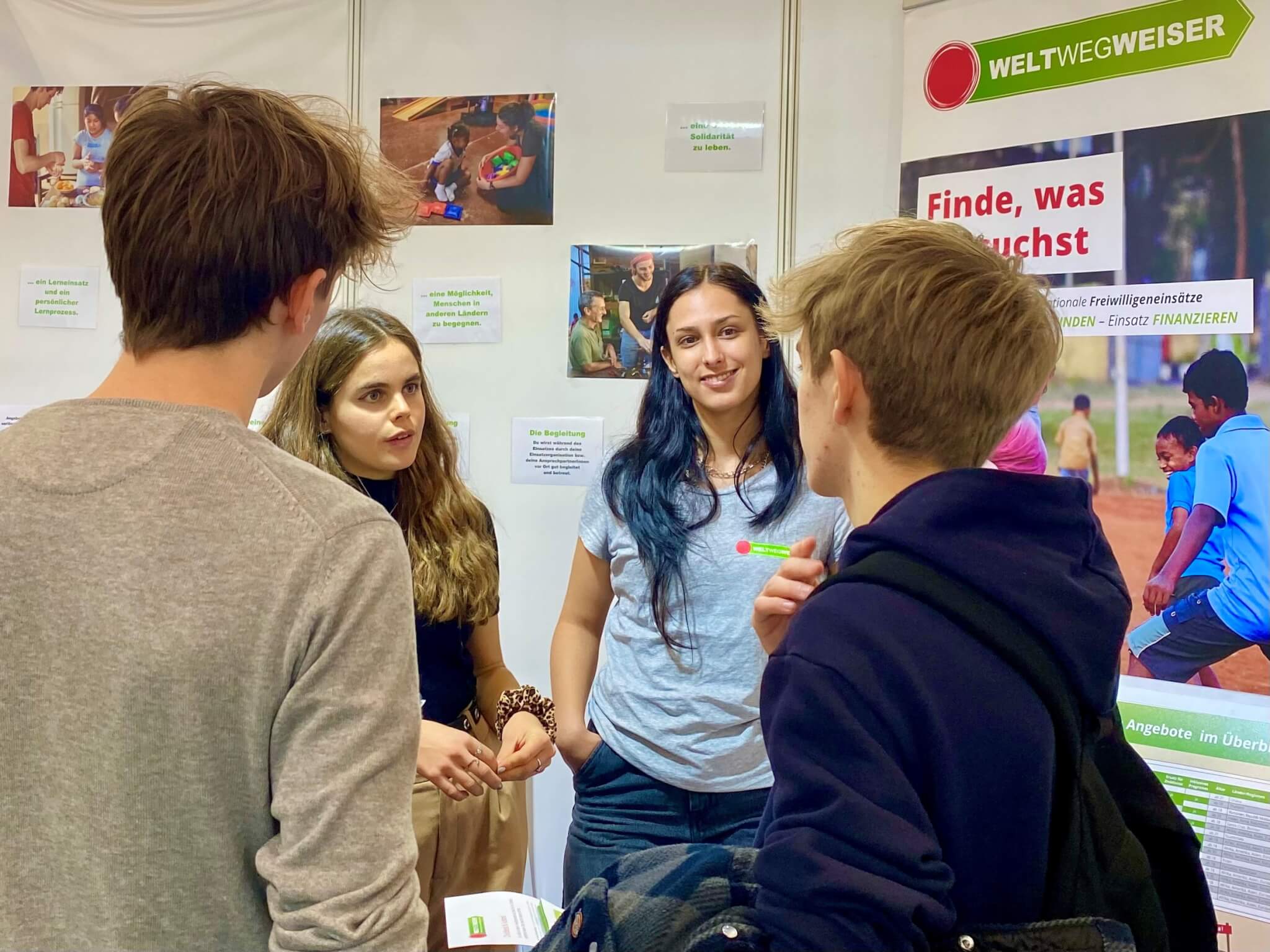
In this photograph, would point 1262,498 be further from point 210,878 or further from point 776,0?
point 210,878

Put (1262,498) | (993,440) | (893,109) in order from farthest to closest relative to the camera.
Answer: (893,109) → (1262,498) → (993,440)

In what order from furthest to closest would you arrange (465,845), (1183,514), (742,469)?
(1183,514), (742,469), (465,845)

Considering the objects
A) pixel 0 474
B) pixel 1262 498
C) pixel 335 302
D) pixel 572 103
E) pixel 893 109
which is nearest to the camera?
pixel 0 474

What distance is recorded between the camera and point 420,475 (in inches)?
74.9

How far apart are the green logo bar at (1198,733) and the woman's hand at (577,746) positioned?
1.06m

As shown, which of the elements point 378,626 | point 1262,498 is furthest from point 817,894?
point 1262,498

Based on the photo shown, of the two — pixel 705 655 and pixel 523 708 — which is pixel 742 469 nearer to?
pixel 705 655

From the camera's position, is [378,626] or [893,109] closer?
[378,626]

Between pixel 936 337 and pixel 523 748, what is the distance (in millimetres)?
1126

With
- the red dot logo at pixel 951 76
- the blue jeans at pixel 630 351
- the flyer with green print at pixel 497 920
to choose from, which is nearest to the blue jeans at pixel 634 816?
the flyer with green print at pixel 497 920

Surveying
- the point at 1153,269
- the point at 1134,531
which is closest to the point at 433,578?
the point at 1134,531

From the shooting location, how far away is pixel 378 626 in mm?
748

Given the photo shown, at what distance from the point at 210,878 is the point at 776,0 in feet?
7.73

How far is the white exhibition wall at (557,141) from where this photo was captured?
243 cm
